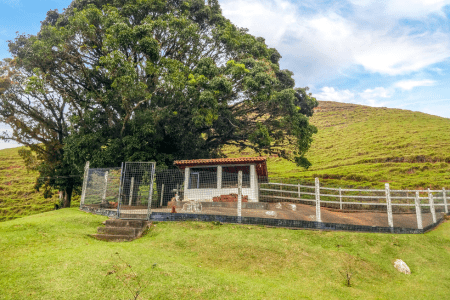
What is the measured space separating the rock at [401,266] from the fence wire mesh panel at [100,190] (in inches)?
430

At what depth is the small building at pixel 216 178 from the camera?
1288 cm

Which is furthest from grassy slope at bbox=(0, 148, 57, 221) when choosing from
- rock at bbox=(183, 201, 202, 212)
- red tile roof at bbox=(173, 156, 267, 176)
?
rock at bbox=(183, 201, 202, 212)

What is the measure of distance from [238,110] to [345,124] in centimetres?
4833

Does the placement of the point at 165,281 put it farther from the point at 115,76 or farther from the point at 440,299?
the point at 115,76

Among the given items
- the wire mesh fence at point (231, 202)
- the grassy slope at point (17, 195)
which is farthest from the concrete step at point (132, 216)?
the grassy slope at point (17, 195)

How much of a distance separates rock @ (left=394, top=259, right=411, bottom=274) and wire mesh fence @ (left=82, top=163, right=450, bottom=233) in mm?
1957

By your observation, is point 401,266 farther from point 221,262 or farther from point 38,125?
point 38,125

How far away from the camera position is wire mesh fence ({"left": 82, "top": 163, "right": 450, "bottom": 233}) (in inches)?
371

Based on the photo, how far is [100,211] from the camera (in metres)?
11.5

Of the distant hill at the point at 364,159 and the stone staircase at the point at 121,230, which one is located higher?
the distant hill at the point at 364,159

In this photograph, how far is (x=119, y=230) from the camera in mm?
8695

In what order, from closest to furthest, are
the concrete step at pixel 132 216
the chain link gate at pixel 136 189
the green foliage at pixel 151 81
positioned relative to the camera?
the concrete step at pixel 132 216 < the chain link gate at pixel 136 189 < the green foliage at pixel 151 81

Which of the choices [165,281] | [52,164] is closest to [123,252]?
[165,281]

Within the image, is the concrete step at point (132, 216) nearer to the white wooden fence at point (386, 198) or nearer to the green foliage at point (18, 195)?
the white wooden fence at point (386, 198)
